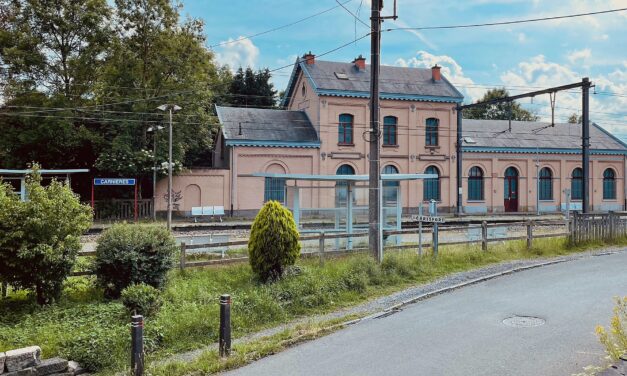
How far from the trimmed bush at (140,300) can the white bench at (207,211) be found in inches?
910

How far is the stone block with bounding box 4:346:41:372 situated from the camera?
6.18 metres

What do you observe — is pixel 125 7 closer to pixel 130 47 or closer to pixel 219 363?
pixel 130 47

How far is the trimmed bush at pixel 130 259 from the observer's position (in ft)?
30.5

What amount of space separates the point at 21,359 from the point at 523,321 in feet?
24.2

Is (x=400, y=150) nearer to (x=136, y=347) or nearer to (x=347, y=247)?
(x=347, y=247)

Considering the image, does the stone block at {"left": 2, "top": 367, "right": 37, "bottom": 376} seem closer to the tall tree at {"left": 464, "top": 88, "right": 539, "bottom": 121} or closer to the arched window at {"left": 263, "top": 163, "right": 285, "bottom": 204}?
the arched window at {"left": 263, "top": 163, "right": 285, "bottom": 204}

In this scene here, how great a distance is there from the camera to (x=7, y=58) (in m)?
30.9

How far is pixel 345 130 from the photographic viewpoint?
3750cm

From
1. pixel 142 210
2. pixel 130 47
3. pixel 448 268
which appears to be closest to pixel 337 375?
pixel 448 268

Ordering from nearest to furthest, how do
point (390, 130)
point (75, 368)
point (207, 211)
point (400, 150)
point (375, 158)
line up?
point (75, 368) < point (375, 158) < point (207, 211) < point (390, 130) < point (400, 150)

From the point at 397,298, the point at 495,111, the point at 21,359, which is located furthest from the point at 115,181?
the point at 495,111

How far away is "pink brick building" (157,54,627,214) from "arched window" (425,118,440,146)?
0.08 m

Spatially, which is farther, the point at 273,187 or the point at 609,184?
the point at 609,184

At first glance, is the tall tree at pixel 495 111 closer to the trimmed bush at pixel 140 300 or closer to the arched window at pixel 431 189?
the arched window at pixel 431 189
